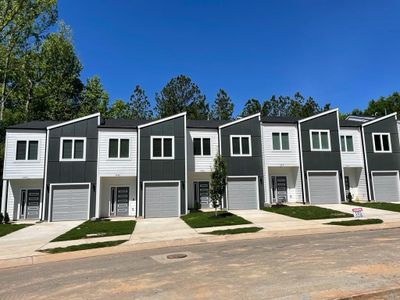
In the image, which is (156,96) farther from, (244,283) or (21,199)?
(244,283)

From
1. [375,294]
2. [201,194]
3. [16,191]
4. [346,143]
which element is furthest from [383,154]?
[16,191]

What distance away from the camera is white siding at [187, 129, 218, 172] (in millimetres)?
25016

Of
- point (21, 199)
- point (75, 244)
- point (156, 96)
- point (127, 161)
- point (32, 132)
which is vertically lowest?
point (75, 244)

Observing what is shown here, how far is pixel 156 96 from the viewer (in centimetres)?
4491

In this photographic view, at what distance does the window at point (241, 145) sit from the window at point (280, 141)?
2.34m

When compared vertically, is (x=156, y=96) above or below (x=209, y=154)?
above

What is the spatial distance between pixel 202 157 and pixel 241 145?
10.9 feet

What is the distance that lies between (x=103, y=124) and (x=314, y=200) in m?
18.1

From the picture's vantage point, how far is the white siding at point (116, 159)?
23156 mm

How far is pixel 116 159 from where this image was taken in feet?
76.8

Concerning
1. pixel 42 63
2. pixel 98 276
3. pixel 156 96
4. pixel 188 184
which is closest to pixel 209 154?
pixel 188 184

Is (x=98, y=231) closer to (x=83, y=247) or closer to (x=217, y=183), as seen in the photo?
(x=83, y=247)

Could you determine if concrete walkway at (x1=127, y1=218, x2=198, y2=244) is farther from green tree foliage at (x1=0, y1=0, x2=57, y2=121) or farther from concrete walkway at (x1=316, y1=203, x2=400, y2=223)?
green tree foliage at (x1=0, y1=0, x2=57, y2=121)

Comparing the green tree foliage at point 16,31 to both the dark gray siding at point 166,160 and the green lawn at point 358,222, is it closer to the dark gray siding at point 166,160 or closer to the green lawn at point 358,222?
the dark gray siding at point 166,160
